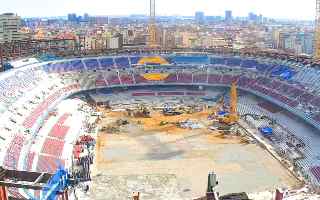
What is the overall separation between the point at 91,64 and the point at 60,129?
31.9 meters

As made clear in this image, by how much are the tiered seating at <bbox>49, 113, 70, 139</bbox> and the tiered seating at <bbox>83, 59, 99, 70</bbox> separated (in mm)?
24948

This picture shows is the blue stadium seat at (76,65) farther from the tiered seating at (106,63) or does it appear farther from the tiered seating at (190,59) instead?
the tiered seating at (190,59)

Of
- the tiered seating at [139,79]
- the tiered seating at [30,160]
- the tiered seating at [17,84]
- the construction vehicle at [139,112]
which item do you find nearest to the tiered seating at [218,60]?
the tiered seating at [139,79]

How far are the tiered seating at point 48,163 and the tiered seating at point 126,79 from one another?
4001cm

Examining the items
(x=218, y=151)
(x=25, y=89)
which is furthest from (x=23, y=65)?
(x=218, y=151)

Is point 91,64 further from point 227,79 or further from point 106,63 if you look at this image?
point 227,79

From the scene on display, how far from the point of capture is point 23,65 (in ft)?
275

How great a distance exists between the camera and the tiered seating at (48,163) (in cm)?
5380

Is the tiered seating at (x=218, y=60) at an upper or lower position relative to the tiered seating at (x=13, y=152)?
upper

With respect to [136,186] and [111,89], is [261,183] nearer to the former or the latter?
[136,186]

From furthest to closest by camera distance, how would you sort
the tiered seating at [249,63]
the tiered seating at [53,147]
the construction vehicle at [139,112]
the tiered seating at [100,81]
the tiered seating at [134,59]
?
the tiered seating at [134,59] → the tiered seating at [249,63] → the tiered seating at [100,81] → the construction vehicle at [139,112] → the tiered seating at [53,147]

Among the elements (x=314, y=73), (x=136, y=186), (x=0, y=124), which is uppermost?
(x=314, y=73)

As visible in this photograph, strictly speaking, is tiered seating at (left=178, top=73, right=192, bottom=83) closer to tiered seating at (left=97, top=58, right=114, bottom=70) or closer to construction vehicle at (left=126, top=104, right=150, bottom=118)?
construction vehicle at (left=126, top=104, right=150, bottom=118)

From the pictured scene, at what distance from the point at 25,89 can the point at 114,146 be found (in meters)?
20.2
